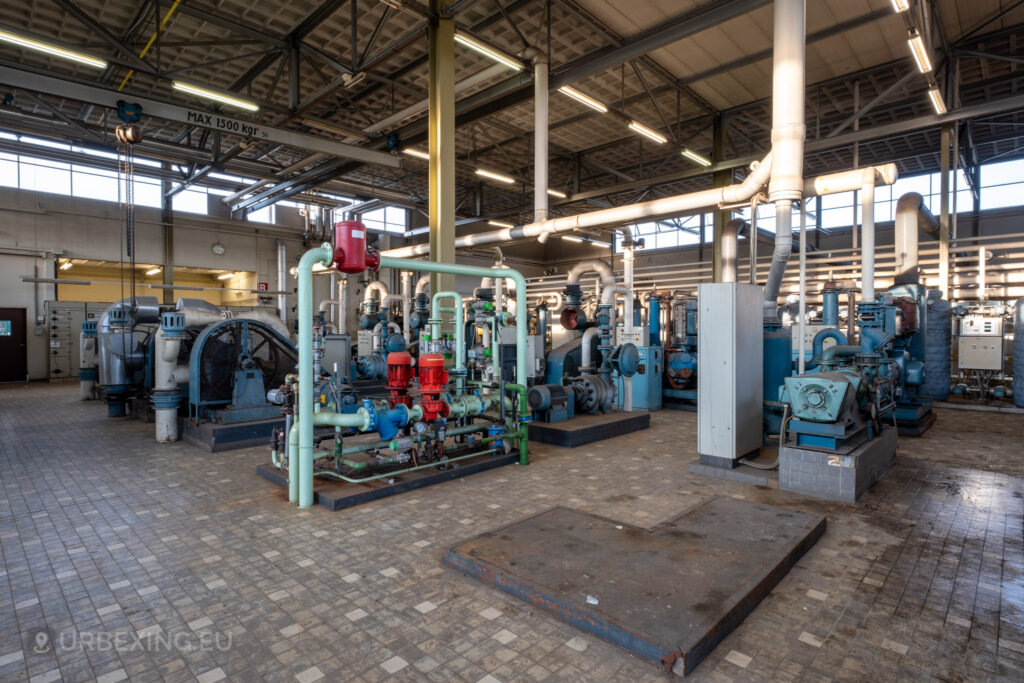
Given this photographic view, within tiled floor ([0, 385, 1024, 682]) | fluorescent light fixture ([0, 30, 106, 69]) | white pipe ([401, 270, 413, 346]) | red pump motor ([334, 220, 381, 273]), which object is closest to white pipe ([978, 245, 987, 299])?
tiled floor ([0, 385, 1024, 682])

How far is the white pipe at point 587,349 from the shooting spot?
8.13 metres

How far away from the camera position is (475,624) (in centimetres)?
241

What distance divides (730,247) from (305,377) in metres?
9.80

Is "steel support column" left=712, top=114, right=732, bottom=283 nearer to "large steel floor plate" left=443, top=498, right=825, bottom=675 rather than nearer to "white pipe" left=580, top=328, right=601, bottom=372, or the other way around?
"white pipe" left=580, top=328, right=601, bottom=372

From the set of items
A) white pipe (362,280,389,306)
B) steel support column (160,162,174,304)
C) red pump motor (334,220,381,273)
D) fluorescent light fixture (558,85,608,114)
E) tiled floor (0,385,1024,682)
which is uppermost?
fluorescent light fixture (558,85,608,114)

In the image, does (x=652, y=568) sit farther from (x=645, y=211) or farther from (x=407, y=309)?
(x=407, y=309)

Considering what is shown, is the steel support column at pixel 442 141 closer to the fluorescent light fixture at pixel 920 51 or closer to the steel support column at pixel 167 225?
the fluorescent light fixture at pixel 920 51

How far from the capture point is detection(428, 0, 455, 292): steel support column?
7.58 meters

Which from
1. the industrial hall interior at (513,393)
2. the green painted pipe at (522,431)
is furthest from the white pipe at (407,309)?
the green painted pipe at (522,431)

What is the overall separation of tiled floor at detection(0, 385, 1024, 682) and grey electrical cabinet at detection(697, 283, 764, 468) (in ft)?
1.45

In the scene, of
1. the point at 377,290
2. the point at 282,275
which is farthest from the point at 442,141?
the point at 282,275

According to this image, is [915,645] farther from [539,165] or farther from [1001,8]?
[1001,8]

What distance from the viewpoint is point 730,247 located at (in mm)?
11062

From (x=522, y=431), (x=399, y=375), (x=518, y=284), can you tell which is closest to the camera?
(x=399, y=375)
